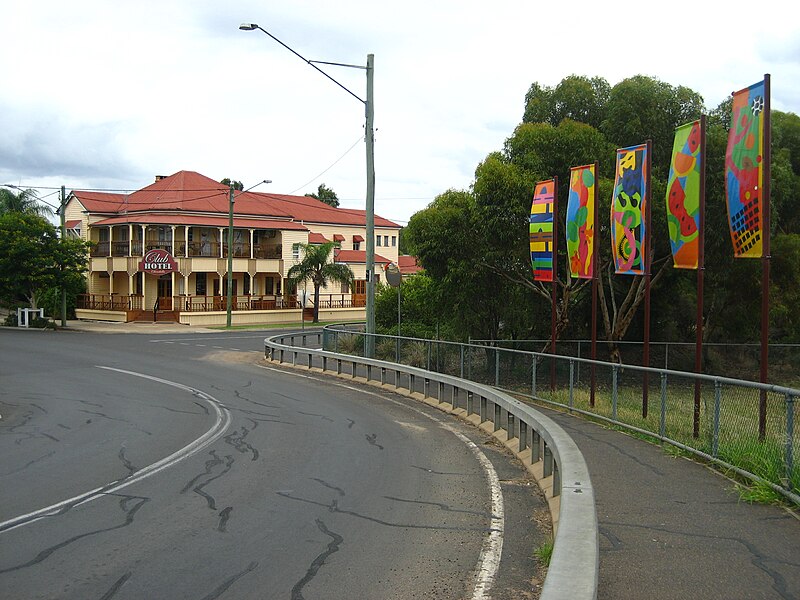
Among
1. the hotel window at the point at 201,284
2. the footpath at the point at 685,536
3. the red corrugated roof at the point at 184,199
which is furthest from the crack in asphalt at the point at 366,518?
the hotel window at the point at 201,284

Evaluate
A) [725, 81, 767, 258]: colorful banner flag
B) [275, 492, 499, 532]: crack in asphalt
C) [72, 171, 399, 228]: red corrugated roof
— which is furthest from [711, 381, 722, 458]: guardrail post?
[72, 171, 399, 228]: red corrugated roof

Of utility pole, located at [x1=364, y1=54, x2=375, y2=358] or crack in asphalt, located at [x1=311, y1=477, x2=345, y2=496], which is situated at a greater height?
utility pole, located at [x1=364, y1=54, x2=375, y2=358]

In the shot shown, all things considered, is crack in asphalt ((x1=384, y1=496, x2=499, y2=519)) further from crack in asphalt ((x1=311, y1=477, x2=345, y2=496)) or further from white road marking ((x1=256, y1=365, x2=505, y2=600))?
crack in asphalt ((x1=311, y1=477, x2=345, y2=496))

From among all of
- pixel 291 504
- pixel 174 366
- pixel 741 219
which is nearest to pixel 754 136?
pixel 741 219

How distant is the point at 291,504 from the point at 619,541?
368 centimetres

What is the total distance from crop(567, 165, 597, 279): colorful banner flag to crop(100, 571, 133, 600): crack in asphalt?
43.6ft

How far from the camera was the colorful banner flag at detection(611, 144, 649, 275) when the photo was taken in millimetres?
16047

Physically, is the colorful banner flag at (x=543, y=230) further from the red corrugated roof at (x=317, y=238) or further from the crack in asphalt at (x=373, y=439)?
the red corrugated roof at (x=317, y=238)

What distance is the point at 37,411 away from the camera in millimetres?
17125

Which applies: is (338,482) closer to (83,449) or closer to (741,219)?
(83,449)

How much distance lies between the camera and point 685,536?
279 inches

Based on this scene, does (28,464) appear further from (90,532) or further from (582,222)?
(582,222)

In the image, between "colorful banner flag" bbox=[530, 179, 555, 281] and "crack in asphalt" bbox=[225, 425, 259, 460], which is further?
"colorful banner flag" bbox=[530, 179, 555, 281]

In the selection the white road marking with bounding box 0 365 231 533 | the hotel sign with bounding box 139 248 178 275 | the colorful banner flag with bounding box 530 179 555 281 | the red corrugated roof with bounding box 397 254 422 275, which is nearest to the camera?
the white road marking with bounding box 0 365 231 533
